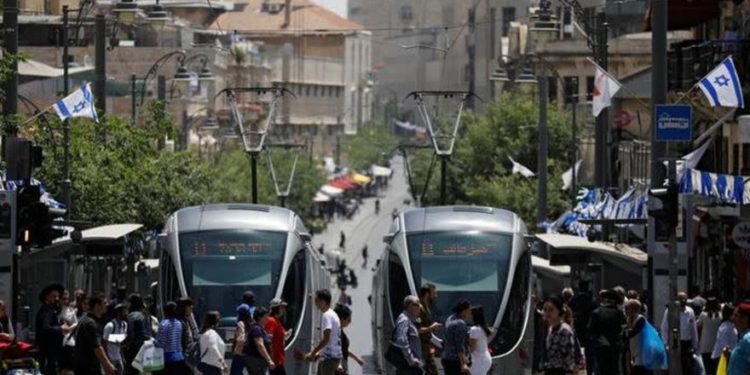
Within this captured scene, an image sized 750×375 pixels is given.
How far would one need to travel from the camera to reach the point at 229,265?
3438cm

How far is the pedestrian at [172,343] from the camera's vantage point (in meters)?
29.6

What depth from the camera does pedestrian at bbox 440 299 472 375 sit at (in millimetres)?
27844

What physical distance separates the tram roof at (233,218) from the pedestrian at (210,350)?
536cm

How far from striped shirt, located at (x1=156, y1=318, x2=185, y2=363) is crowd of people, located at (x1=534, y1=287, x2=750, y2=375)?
420 cm

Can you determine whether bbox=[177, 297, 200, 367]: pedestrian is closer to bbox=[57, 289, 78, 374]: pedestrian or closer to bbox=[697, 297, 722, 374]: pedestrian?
bbox=[57, 289, 78, 374]: pedestrian

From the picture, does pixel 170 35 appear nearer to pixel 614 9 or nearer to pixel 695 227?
pixel 614 9

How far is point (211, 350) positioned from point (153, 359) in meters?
0.67

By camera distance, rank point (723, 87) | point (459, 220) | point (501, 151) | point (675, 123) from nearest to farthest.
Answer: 1. point (675, 123)
2. point (459, 220)
3. point (723, 87)
4. point (501, 151)

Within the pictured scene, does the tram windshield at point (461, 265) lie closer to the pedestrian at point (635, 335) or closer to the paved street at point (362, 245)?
the pedestrian at point (635, 335)

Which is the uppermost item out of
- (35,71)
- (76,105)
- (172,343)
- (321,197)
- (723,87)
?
(35,71)

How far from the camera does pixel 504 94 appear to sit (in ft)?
299

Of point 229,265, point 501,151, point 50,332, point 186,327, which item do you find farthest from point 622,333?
point 501,151

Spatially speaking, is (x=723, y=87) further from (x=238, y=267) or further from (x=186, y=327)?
(x=186, y=327)

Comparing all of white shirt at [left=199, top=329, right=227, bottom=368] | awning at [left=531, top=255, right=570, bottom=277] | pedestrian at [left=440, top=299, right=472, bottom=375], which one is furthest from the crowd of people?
awning at [left=531, top=255, right=570, bottom=277]
